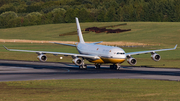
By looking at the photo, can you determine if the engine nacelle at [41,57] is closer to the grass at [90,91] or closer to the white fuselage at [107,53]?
the white fuselage at [107,53]

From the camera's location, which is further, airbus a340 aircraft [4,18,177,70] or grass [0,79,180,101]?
airbus a340 aircraft [4,18,177,70]

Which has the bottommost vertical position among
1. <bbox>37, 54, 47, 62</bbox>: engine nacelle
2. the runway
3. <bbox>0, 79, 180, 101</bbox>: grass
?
<bbox>0, 79, 180, 101</bbox>: grass

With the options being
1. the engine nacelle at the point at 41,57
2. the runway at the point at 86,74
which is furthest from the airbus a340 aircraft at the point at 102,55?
the runway at the point at 86,74

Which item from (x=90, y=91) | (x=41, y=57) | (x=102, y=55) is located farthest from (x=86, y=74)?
(x=90, y=91)

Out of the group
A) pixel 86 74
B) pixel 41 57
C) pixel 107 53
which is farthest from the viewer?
pixel 41 57

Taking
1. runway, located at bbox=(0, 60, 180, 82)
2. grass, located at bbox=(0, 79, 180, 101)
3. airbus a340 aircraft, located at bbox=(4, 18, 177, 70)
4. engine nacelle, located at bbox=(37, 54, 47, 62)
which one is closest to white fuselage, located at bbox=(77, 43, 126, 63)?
airbus a340 aircraft, located at bbox=(4, 18, 177, 70)

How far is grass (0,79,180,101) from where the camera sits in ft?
A: 91.3

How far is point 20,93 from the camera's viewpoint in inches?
1204

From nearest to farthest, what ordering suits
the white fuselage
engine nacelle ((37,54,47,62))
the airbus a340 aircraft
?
the white fuselage, the airbus a340 aircraft, engine nacelle ((37,54,47,62))

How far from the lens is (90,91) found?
105ft

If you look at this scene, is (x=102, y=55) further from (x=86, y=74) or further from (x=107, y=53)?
(x=86, y=74)

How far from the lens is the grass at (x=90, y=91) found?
27828 mm

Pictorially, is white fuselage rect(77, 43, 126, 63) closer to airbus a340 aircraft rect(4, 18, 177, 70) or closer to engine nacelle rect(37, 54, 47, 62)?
airbus a340 aircraft rect(4, 18, 177, 70)

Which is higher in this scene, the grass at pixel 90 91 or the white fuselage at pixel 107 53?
the white fuselage at pixel 107 53
